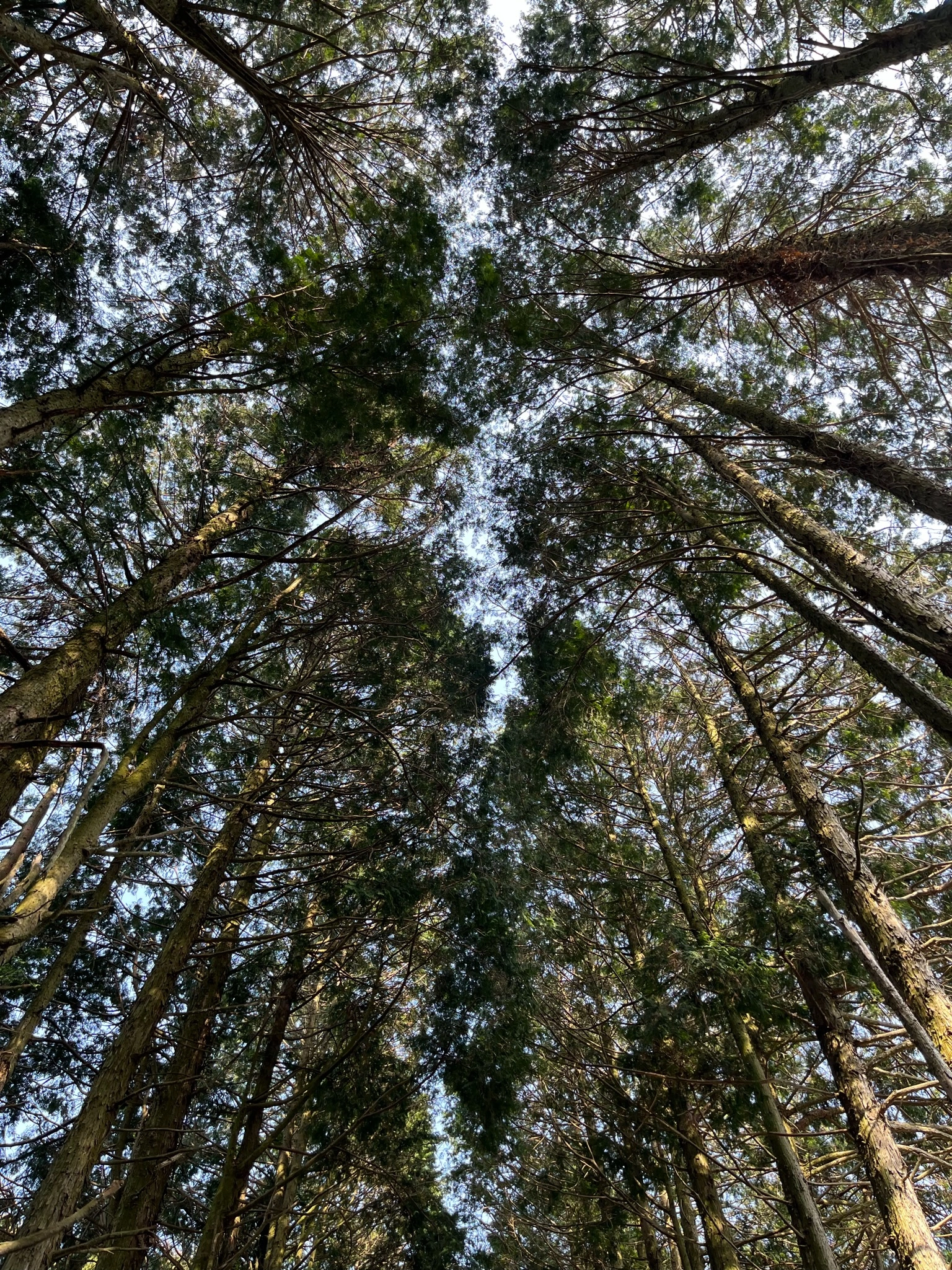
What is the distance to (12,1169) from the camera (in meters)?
5.53

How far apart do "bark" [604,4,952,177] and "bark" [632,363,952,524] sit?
58.4 inches

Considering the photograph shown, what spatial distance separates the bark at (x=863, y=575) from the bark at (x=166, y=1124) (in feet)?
14.9

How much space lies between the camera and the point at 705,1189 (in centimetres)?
516

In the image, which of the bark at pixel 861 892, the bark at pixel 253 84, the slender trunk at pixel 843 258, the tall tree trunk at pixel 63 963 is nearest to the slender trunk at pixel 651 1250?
the bark at pixel 861 892

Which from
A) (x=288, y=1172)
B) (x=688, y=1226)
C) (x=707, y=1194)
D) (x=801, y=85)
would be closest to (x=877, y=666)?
(x=801, y=85)

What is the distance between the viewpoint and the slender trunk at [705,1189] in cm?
467

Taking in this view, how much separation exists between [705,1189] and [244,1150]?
11.8 feet

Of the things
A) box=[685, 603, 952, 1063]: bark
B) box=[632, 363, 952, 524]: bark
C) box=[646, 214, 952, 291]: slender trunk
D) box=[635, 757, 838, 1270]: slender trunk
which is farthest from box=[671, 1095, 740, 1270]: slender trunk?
box=[646, 214, 952, 291]: slender trunk

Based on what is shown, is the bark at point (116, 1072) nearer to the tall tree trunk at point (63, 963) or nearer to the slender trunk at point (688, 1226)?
the tall tree trunk at point (63, 963)

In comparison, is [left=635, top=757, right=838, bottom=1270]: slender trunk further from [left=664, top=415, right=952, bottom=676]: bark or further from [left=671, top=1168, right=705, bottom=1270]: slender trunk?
[left=664, top=415, right=952, bottom=676]: bark

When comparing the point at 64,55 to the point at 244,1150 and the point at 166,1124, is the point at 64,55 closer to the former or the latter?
the point at 166,1124

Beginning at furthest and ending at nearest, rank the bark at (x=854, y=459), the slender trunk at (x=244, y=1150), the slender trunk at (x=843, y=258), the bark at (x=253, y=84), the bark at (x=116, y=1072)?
Answer: the slender trunk at (x=843, y=258)
the bark at (x=854, y=459)
the bark at (x=253, y=84)
the slender trunk at (x=244, y=1150)
the bark at (x=116, y=1072)

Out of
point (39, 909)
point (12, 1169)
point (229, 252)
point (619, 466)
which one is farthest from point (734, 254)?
point (12, 1169)

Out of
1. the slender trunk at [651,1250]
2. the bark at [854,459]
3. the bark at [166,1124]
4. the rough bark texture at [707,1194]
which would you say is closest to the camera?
the bark at [166,1124]
